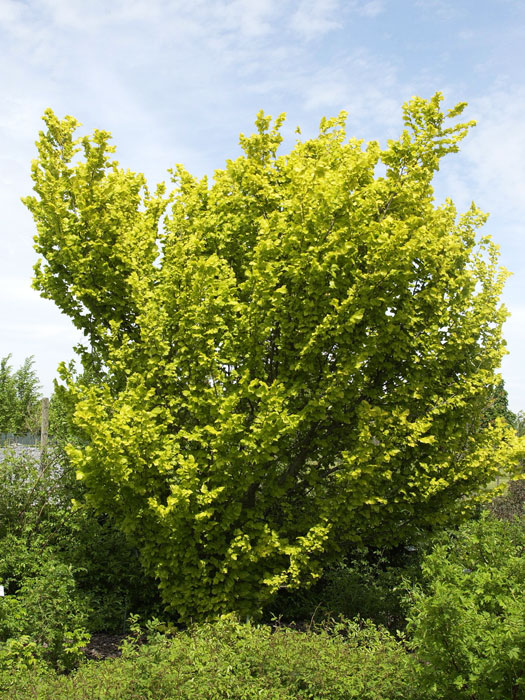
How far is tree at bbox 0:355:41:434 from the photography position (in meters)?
21.6

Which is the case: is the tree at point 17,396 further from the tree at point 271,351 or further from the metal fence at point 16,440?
the tree at point 271,351

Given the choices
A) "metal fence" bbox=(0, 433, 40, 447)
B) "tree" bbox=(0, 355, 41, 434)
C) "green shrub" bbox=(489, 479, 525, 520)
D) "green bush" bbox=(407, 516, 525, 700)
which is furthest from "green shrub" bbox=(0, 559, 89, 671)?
"tree" bbox=(0, 355, 41, 434)

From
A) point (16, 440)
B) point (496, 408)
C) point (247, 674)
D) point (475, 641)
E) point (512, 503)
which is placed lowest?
point (247, 674)

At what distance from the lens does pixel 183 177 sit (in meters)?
8.30

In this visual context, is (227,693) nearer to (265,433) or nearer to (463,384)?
(265,433)

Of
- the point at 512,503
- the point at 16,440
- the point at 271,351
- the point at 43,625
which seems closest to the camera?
the point at 43,625

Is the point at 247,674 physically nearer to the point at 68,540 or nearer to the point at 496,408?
the point at 68,540

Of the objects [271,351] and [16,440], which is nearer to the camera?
[271,351]

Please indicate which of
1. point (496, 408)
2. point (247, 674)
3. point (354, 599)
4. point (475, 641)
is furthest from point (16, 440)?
point (496, 408)

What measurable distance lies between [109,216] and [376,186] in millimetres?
3387

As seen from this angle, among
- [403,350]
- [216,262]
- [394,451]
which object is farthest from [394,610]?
[216,262]

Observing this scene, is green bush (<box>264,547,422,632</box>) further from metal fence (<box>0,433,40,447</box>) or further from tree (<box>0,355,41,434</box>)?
tree (<box>0,355,41,434</box>)

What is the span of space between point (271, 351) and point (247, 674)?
12.0 feet

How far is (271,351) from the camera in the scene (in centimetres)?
726
